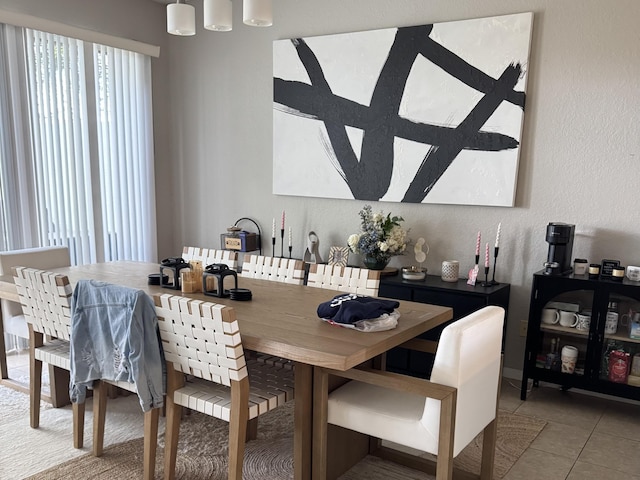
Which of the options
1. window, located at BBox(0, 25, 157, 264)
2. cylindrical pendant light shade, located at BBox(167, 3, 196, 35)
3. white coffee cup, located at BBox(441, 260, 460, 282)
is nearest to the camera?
cylindrical pendant light shade, located at BBox(167, 3, 196, 35)

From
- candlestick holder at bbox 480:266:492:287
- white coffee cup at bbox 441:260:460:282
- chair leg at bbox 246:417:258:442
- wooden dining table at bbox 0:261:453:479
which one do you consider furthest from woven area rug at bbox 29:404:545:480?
white coffee cup at bbox 441:260:460:282

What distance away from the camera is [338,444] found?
247cm

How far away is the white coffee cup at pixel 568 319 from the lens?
10.7 feet

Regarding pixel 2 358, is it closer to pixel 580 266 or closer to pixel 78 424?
pixel 78 424

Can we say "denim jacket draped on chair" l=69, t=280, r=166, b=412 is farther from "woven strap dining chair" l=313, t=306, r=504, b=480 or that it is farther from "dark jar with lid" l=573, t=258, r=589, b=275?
"dark jar with lid" l=573, t=258, r=589, b=275

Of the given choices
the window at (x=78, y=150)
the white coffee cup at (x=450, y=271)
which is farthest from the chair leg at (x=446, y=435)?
the window at (x=78, y=150)

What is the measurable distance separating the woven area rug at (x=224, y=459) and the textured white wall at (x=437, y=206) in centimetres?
109

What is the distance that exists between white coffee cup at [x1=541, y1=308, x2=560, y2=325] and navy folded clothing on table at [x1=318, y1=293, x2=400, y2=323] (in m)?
1.43

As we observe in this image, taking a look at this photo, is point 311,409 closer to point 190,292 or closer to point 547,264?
point 190,292

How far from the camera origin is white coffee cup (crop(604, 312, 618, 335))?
10.3 ft

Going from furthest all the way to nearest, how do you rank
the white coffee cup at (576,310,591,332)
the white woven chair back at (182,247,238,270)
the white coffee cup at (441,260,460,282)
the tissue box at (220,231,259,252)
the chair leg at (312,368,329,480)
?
the tissue box at (220,231,259,252)
the white coffee cup at (441,260,460,282)
the white woven chair back at (182,247,238,270)
the white coffee cup at (576,310,591,332)
the chair leg at (312,368,329,480)

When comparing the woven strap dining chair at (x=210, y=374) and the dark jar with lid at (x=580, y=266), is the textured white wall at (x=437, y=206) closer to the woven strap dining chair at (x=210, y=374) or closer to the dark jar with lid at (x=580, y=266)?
the dark jar with lid at (x=580, y=266)

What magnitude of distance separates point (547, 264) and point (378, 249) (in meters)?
1.11

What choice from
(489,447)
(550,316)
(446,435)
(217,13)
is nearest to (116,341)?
(446,435)
